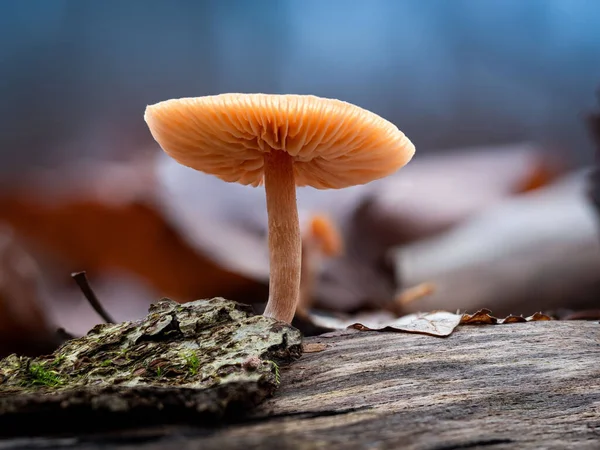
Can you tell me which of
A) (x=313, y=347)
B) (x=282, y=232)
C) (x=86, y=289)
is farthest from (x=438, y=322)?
(x=86, y=289)

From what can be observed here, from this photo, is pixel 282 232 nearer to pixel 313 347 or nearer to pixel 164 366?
pixel 313 347

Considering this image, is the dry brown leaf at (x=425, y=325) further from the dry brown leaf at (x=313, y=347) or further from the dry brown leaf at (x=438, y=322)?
the dry brown leaf at (x=313, y=347)

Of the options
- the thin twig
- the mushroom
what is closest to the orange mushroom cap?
the mushroom

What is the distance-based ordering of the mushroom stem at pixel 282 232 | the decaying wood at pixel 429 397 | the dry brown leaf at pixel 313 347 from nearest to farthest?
the decaying wood at pixel 429 397, the dry brown leaf at pixel 313 347, the mushroom stem at pixel 282 232

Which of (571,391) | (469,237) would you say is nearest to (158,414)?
(571,391)

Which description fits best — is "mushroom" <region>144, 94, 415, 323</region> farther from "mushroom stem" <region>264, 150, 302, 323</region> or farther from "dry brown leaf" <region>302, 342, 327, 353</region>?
"dry brown leaf" <region>302, 342, 327, 353</region>

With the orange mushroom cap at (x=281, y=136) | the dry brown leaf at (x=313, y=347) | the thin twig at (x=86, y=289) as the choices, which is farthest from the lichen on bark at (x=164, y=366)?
the orange mushroom cap at (x=281, y=136)

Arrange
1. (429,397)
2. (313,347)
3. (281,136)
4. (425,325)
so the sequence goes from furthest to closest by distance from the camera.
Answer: (281,136), (425,325), (313,347), (429,397)
